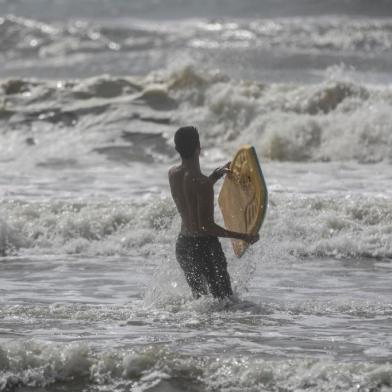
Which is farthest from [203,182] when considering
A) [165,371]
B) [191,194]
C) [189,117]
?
[189,117]

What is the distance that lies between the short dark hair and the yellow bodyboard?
1.23ft

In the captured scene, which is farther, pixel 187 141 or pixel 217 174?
pixel 217 174

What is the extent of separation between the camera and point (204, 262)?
7.04m

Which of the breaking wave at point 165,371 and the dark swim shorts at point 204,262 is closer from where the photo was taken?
the breaking wave at point 165,371

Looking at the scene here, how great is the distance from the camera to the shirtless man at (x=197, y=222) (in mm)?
6938

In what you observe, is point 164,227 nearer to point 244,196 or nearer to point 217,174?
point 244,196

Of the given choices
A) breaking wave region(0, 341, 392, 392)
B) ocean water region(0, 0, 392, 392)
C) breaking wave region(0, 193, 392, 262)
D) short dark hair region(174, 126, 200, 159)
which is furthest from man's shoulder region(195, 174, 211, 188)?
breaking wave region(0, 193, 392, 262)

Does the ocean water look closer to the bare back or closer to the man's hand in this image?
the bare back

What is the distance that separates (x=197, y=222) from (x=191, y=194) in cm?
18

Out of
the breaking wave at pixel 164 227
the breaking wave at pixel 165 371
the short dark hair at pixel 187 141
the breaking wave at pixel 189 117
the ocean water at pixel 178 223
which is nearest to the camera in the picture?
the breaking wave at pixel 165 371

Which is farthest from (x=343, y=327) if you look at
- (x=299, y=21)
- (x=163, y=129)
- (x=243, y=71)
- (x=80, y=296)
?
(x=299, y=21)

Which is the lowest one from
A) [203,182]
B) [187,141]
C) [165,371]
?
[165,371]

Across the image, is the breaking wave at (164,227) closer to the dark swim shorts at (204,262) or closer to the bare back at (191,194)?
the dark swim shorts at (204,262)

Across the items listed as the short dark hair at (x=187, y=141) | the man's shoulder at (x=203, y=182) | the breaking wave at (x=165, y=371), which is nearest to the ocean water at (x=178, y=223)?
the breaking wave at (x=165, y=371)
